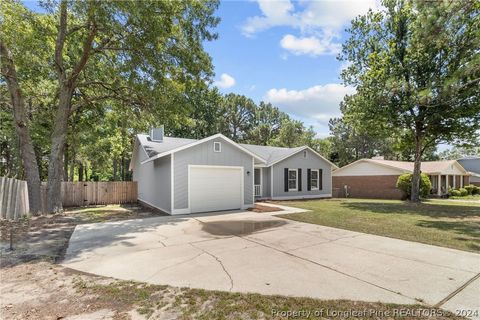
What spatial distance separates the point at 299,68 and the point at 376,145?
30.0m

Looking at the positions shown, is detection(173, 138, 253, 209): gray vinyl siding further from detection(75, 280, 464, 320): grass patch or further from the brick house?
the brick house

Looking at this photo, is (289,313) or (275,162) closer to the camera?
(289,313)

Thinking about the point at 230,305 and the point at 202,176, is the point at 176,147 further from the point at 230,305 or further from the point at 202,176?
the point at 230,305

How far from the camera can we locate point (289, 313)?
351 cm

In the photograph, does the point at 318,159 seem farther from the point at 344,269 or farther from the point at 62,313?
the point at 62,313

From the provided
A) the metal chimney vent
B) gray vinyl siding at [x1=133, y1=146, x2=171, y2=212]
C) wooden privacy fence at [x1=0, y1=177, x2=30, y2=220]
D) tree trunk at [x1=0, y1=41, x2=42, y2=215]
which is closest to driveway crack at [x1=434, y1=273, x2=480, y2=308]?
gray vinyl siding at [x1=133, y1=146, x2=171, y2=212]

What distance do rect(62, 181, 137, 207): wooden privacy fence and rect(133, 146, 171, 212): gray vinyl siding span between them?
3.89 feet

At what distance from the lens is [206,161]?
12.9 metres

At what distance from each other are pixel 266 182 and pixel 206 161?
Answer: 714cm

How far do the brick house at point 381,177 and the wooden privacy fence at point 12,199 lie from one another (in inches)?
883

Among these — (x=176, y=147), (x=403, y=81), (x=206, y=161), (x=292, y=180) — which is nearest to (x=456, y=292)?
(x=206, y=161)

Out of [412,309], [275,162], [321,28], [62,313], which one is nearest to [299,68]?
[321,28]

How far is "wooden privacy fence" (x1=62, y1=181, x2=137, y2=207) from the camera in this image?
56.4 feet

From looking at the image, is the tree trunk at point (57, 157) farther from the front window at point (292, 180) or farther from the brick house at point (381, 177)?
the brick house at point (381, 177)
